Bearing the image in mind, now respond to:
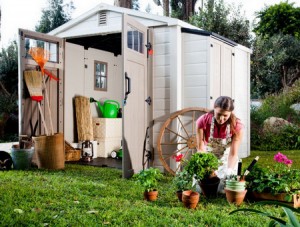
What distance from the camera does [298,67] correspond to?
62.2 feet

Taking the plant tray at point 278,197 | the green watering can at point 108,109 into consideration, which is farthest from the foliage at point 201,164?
the green watering can at point 108,109

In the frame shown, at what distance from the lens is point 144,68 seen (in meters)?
6.57

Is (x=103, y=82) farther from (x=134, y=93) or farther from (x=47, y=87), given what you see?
(x=134, y=93)

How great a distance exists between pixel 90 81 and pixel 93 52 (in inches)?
27.4

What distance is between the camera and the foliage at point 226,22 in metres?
14.5

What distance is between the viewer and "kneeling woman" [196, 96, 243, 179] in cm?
443

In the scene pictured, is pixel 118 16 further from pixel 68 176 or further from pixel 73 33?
pixel 68 176

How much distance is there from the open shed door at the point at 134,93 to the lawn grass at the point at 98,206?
51 centimetres

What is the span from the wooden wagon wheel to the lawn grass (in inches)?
27.7

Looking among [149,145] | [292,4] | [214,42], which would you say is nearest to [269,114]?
[214,42]

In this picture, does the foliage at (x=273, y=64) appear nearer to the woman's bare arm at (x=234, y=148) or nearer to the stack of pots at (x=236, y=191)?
the woman's bare arm at (x=234, y=148)

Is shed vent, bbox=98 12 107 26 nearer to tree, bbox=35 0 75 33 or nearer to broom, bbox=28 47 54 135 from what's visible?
broom, bbox=28 47 54 135

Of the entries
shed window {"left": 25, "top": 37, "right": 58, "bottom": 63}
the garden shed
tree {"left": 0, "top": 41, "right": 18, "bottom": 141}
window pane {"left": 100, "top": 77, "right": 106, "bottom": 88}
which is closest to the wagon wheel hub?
the garden shed

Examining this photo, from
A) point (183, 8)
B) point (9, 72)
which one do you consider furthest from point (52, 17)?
point (183, 8)
